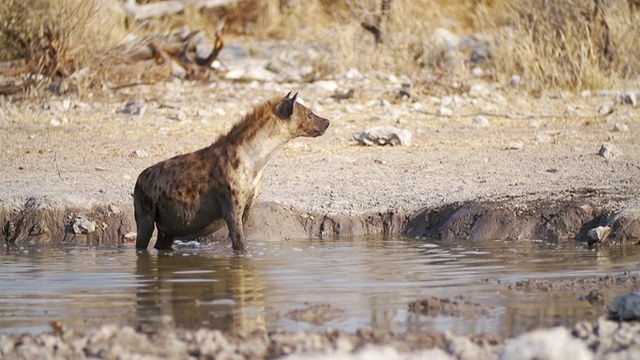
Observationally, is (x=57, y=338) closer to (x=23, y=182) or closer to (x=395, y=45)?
(x=23, y=182)

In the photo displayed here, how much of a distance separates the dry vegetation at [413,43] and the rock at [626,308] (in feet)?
30.6

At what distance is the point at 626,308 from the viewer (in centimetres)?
591

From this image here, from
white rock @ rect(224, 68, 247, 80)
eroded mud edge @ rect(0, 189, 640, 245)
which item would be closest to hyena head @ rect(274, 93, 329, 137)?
eroded mud edge @ rect(0, 189, 640, 245)

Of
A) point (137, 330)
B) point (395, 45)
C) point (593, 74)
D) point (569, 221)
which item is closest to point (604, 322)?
point (137, 330)

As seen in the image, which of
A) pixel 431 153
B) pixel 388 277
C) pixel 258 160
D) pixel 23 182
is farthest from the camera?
pixel 431 153

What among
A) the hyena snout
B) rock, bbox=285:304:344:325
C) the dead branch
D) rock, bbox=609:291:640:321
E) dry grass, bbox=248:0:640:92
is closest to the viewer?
rock, bbox=609:291:640:321

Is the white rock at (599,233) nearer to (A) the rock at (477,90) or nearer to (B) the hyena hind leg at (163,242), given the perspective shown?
(B) the hyena hind leg at (163,242)

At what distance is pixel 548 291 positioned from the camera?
277 inches

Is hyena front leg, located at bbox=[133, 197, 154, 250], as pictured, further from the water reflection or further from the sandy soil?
the sandy soil

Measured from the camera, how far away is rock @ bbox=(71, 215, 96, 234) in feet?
33.0

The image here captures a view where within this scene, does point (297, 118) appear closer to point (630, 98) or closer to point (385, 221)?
point (385, 221)

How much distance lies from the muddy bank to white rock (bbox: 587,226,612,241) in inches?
128

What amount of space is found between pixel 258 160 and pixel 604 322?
161 inches

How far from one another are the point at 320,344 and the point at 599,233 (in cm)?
405
